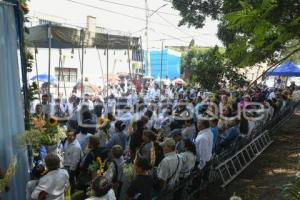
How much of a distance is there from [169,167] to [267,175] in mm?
4930

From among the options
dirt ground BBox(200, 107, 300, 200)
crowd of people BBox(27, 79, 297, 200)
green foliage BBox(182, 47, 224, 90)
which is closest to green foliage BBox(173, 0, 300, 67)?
crowd of people BBox(27, 79, 297, 200)

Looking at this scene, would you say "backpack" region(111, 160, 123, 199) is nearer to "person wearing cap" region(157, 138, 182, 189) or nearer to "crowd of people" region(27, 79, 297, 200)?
"crowd of people" region(27, 79, 297, 200)

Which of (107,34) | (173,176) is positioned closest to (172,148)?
(173,176)

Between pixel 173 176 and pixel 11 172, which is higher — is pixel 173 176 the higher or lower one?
the lower one

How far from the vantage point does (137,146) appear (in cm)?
843

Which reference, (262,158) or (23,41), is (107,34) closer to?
(262,158)

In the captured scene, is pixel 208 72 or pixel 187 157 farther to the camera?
pixel 208 72

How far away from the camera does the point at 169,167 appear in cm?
661

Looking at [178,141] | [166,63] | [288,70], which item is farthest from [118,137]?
[166,63]

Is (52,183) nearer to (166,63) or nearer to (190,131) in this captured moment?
(190,131)

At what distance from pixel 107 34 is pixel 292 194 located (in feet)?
25.3

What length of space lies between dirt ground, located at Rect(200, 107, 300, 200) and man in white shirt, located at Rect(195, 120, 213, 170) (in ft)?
3.28

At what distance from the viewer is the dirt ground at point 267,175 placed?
9.00 metres

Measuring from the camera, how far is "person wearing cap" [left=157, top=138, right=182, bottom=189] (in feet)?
21.7
